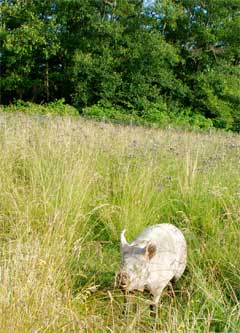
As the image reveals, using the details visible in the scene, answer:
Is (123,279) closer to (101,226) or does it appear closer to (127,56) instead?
(101,226)

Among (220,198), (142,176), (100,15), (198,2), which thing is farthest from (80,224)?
(198,2)

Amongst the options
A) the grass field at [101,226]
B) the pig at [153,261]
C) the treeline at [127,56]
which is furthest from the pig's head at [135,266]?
the treeline at [127,56]

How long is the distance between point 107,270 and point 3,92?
17.4m

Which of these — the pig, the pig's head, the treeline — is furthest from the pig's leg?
the treeline

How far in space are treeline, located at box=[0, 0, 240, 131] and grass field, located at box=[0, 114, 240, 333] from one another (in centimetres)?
1222

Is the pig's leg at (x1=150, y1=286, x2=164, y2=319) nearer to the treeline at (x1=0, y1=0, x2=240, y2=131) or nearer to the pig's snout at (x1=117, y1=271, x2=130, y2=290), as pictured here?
the pig's snout at (x1=117, y1=271, x2=130, y2=290)

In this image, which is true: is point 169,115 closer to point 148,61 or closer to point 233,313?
point 148,61

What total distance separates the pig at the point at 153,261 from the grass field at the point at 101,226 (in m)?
0.10

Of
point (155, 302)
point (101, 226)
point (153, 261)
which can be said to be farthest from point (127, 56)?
point (155, 302)

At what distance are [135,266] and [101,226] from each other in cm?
118

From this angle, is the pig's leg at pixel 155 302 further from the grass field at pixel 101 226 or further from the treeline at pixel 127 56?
the treeline at pixel 127 56

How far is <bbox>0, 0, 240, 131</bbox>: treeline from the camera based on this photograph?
16984 mm

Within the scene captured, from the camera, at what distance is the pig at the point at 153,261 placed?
2.37 m

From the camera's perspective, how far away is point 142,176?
392 cm
